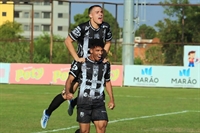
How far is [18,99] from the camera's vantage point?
24156 mm

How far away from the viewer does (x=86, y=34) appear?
38.2 ft

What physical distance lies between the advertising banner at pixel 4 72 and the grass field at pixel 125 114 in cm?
683

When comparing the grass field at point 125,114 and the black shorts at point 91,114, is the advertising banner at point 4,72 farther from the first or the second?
the black shorts at point 91,114

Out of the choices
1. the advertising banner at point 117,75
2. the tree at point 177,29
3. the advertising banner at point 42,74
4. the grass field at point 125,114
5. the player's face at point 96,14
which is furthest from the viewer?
the tree at point 177,29

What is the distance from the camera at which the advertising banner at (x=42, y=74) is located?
34.2 metres

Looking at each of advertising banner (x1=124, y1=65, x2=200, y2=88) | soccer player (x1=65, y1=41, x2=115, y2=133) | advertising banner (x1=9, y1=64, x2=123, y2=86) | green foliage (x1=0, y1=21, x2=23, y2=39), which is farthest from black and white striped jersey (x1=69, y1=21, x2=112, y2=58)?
green foliage (x1=0, y1=21, x2=23, y2=39)

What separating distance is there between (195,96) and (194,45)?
53.5 feet

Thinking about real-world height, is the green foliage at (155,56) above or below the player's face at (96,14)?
below

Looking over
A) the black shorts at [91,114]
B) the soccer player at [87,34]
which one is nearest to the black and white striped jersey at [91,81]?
the black shorts at [91,114]

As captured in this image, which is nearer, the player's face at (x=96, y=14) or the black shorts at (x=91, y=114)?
the black shorts at (x=91, y=114)

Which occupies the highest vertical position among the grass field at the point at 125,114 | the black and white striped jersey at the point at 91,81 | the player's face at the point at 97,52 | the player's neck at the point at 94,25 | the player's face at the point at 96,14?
the player's face at the point at 96,14

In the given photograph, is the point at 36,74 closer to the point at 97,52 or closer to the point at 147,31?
the point at 97,52

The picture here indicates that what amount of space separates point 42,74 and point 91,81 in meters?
24.7

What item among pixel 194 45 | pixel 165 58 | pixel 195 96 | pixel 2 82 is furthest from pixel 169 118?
pixel 165 58
